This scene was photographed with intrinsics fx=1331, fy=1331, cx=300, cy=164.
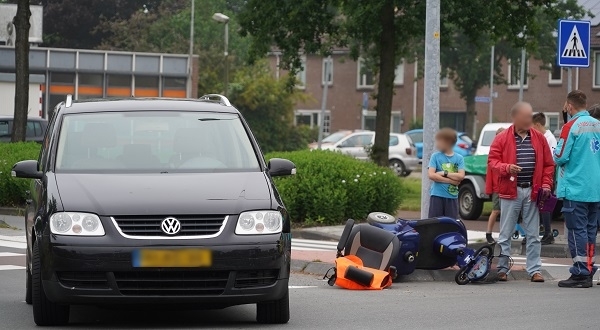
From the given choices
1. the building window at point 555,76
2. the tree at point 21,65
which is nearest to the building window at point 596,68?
the building window at point 555,76

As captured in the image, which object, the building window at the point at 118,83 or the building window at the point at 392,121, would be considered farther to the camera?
the building window at the point at 392,121

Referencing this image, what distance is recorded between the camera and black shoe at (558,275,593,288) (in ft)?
41.1

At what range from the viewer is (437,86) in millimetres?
15891

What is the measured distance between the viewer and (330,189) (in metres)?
20.3

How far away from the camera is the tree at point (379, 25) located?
1116 inches

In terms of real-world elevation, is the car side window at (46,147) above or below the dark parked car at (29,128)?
below

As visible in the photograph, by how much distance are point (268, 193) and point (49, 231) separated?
149cm

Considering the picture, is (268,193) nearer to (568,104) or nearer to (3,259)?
(568,104)

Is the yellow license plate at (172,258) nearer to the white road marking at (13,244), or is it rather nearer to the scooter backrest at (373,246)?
the scooter backrest at (373,246)

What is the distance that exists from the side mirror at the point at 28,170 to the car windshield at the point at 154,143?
0.55 ft

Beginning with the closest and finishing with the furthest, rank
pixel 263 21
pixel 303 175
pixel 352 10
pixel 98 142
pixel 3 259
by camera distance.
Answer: pixel 98 142, pixel 3 259, pixel 303 175, pixel 352 10, pixel 263 21

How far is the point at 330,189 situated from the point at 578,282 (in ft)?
26.5

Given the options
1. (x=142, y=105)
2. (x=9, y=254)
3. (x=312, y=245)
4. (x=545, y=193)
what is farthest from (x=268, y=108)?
(x=142, y=105)

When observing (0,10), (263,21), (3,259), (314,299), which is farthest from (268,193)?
(0,10)
